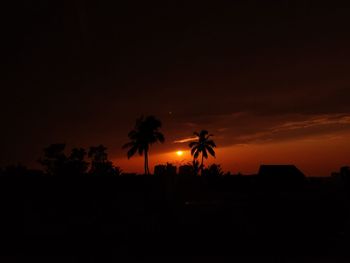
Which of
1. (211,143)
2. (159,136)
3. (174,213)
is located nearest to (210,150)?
(211,143)

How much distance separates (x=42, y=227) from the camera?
1983 cm

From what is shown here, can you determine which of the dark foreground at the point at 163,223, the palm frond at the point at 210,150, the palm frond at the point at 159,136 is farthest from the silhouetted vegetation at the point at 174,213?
the palm frond at the point at 210,150

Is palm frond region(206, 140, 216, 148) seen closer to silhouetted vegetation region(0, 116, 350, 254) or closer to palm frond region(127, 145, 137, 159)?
palm frond region(127, 145, 137, 159)

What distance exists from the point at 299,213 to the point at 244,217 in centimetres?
423

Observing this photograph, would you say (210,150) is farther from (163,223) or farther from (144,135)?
(163,223)

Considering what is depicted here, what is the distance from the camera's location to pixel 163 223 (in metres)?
19.1

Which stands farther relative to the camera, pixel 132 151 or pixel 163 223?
pixel 132 151

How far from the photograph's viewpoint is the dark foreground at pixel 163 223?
16484 mm

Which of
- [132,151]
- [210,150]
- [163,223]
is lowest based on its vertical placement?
[163,223]

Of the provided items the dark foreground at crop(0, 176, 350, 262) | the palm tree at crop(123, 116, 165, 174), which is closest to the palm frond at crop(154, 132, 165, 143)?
the palm tree at crop(123, 116, 165, 174)

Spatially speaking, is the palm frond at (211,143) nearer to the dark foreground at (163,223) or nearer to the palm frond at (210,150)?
the palm frond at (210,150)

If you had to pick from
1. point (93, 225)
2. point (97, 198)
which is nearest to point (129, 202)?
point (97, 198)

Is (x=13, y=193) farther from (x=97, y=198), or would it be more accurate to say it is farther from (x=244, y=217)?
(x=244, y=217)

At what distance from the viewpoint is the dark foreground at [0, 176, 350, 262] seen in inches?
649
